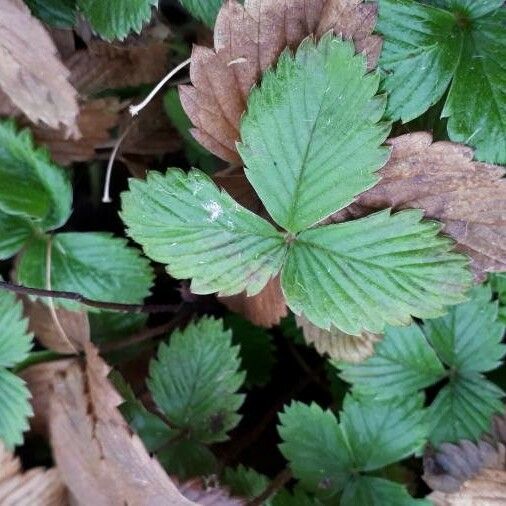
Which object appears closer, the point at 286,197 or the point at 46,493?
the point at 286,197

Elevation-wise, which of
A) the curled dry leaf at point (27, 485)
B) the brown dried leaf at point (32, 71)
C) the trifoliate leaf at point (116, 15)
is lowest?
the curled dry leaf at point (27, 485)

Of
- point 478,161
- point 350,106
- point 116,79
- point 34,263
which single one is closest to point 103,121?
point 116,79

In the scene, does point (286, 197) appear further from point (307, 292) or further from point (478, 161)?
point (478, 161)

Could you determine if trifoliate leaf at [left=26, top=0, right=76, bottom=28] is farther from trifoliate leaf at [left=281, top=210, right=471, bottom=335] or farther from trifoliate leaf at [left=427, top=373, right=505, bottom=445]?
trifoliate leaf at [left=427, top=373, right=505, bottom=445]

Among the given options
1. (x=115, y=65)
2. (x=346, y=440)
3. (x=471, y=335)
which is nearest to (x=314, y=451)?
(x=346, y=440)

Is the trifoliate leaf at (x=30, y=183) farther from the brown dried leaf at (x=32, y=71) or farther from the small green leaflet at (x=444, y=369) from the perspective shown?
the small green leaflet at (x=444, y=369)

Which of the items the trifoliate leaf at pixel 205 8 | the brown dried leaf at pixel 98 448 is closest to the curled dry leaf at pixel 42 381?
the brown dried leaf at pixel 98 448

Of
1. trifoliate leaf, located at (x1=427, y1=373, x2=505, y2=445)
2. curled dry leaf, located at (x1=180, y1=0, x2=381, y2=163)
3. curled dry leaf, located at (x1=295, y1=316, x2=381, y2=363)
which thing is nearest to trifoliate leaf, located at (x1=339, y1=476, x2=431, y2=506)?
trifoliate leaf, located at (x1=427, y1=373, x2=505, y2=445)
